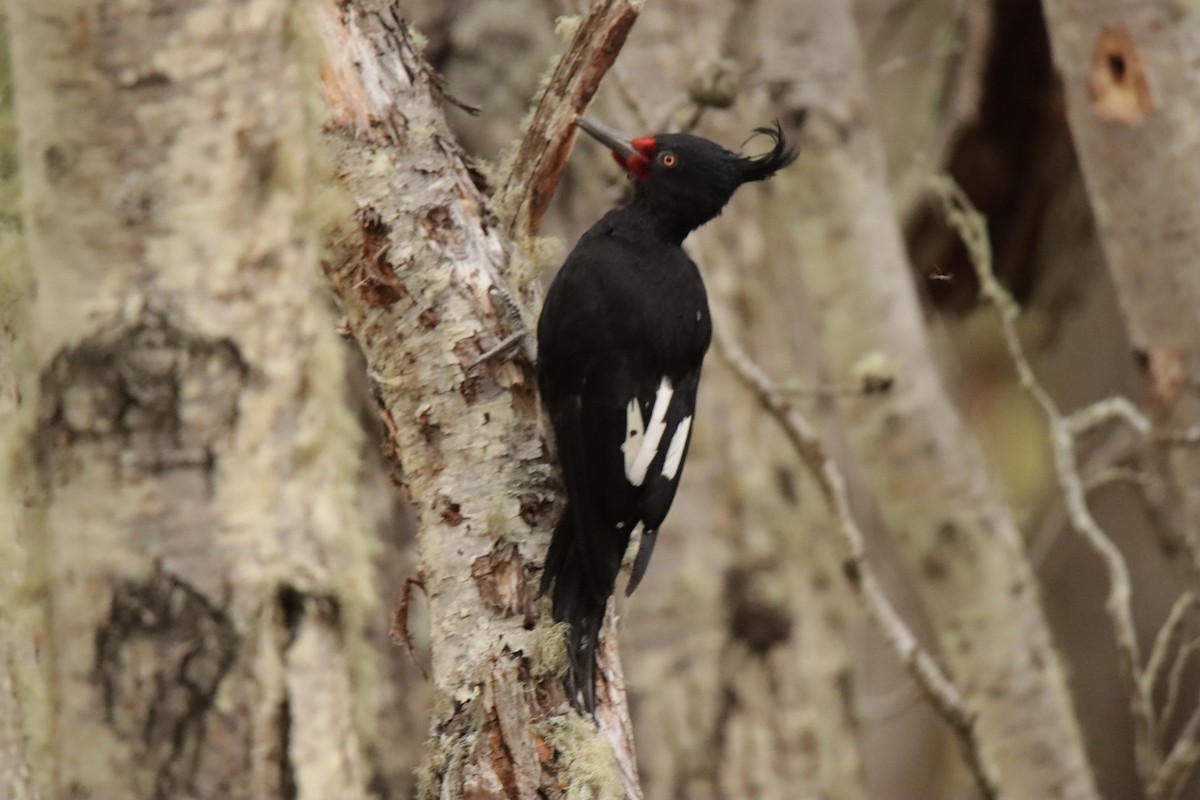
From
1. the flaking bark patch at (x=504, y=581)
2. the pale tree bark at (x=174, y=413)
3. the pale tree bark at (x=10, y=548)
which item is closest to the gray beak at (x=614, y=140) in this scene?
the pale tree bark at (x=174, y=413)

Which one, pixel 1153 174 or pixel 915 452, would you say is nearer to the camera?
pixel 1153 174

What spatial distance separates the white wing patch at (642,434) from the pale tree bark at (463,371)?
286 mm

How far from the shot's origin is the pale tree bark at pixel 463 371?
247 cm

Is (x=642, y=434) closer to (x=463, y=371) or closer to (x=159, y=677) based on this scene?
(x=463, y=371)

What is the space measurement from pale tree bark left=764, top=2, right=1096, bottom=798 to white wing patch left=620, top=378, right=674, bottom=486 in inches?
64.9

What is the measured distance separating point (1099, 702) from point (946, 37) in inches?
178

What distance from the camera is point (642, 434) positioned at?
317 centimetres

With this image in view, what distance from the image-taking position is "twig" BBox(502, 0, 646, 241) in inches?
108

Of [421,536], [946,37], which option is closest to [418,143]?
[421,536]

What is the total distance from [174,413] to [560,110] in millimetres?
952

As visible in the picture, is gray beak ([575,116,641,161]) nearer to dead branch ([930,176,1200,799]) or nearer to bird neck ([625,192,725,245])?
bird neck ([625,192,725,245])

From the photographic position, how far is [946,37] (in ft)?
19.6

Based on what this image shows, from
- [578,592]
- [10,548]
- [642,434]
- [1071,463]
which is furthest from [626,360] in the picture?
[1071,463]

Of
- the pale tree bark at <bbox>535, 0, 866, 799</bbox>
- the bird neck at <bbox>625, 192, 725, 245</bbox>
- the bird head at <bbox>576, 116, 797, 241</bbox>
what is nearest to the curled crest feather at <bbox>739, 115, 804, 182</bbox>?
the bird head at <bbox>576, 116, 797, 241</bbox>
